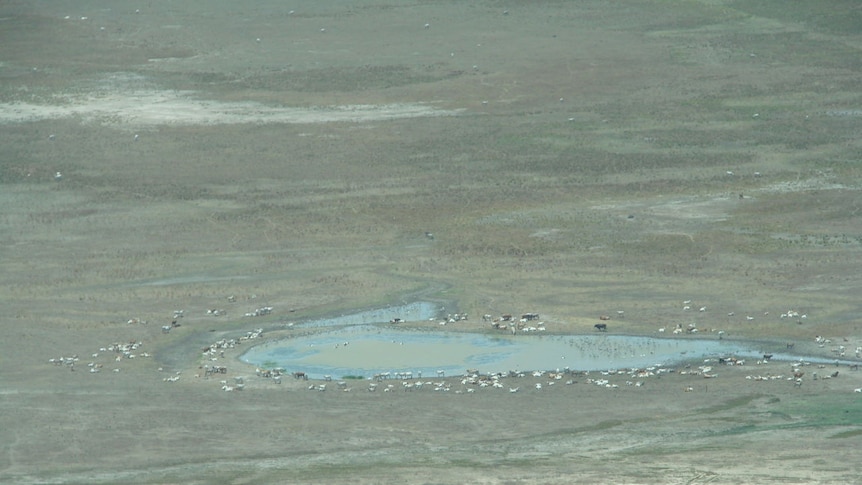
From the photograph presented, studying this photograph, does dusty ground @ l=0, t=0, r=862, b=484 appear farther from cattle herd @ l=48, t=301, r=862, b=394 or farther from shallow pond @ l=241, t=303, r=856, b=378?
shallow pond @ l=241, t=303, r=856, b=378

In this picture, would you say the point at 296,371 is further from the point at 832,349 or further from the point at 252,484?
the point at 832,349

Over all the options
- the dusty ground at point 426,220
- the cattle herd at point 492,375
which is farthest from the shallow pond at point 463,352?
the dusty ground at point 426,220

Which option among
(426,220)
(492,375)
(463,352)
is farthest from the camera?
(426,220)

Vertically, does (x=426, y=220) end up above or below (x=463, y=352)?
above

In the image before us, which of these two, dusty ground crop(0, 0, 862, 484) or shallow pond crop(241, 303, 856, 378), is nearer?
dusty ground crop(0, 0, 862, 484)

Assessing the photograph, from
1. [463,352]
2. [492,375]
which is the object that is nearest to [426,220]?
[463,352]

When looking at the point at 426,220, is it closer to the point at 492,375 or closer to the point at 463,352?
the point at 463,352

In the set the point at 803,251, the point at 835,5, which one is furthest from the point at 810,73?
the point at 803,251

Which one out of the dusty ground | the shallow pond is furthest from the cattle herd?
the shallow pond
